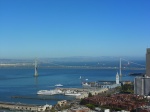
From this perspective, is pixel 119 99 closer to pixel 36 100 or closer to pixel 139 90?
pixel 139 90

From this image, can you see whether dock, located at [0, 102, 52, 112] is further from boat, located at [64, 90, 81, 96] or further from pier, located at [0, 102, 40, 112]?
boat, located at [64, 90, 81, 96]

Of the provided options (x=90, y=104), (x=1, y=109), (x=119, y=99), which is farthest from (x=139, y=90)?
(x=1, y=109)

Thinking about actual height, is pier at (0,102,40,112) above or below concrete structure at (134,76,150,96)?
below

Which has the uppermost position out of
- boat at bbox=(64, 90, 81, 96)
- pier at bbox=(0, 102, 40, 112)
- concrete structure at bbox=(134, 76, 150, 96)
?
concrete structure at bbox=(134, 76, 150, 96)

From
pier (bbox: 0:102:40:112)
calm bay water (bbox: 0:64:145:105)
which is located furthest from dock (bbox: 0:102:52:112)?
calm bay water (bbox: 0:64:145:105)

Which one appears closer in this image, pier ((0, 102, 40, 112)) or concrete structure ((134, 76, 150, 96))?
pier ((0, 102, 40, 112))

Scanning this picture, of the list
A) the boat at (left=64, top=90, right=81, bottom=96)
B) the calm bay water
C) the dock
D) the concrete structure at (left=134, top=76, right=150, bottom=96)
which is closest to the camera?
the dock

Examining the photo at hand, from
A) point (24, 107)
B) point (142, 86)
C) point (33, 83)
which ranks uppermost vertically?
point (142, 86)

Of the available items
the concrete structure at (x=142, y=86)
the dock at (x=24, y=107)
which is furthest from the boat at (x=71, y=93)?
the dock at (x=24, y=107)

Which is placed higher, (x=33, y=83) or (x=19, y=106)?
(x=33, y=83)

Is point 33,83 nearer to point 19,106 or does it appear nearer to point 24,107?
point 19,106

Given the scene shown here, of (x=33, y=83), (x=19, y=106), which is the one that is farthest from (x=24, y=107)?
(x=33, y=83)

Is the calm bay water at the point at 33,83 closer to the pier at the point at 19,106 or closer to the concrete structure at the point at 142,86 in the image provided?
the pier at the point at 19,106
